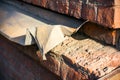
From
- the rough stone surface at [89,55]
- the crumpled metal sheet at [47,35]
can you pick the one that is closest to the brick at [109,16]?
the rough stone surface at [89,55]

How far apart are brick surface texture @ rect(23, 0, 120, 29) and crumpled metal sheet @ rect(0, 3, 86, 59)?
5.0 inches

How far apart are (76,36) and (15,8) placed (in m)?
1.00

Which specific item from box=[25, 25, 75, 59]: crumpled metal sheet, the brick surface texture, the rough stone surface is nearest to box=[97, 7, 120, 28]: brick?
the brick surface texture

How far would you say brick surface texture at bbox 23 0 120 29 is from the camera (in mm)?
1328

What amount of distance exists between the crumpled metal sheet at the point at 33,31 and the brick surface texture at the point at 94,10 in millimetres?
127

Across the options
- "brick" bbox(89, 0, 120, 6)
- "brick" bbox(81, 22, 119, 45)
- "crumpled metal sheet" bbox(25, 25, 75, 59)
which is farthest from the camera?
"crumpled metal sheet" bbox(25, 25, 75, 59)

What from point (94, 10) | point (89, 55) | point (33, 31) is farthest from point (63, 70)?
point (94, 10)

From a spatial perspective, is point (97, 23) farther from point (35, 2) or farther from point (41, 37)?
point (35, 2)

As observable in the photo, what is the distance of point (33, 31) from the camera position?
1.58 m

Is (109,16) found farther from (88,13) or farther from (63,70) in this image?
(63,70)

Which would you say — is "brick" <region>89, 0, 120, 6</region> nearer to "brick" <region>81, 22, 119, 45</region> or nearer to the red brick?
the red brick

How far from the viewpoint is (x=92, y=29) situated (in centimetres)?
157

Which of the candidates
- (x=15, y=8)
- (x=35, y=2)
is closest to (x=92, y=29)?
(x=35, y=2)

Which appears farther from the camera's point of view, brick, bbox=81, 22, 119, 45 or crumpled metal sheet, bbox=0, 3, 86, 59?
crumpled metal sheet, bbox=0, 3, 86, 59
